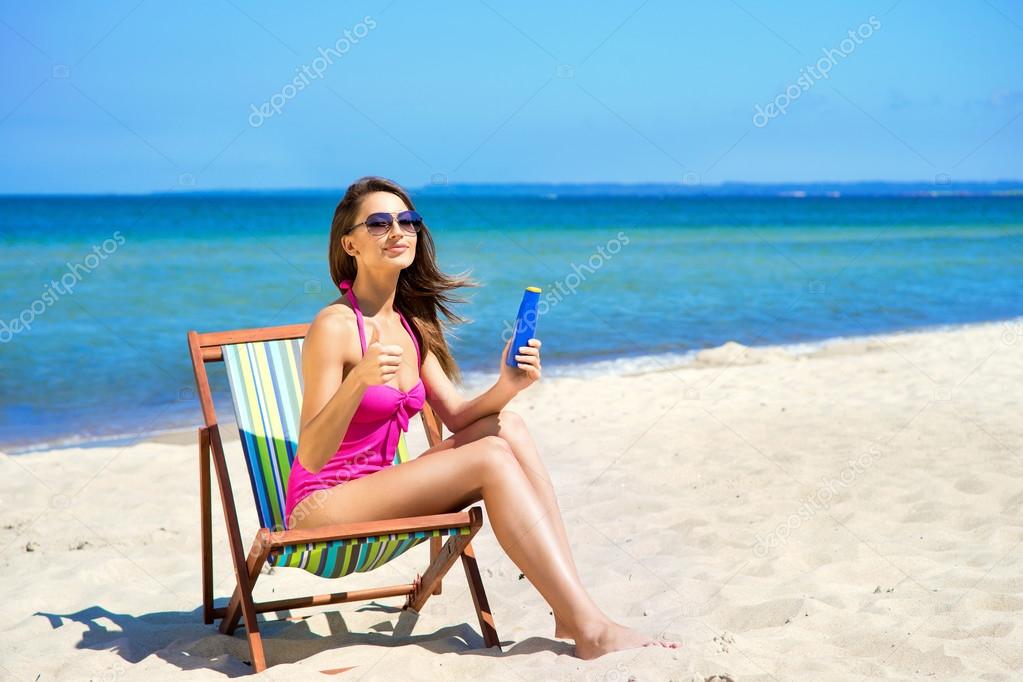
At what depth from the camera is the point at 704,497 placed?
4.99 m

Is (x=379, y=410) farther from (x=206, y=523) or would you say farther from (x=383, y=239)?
(x=206, y=523)

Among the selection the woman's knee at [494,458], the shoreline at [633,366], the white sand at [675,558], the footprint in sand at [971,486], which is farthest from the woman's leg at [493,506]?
the shoreline at [633,366]

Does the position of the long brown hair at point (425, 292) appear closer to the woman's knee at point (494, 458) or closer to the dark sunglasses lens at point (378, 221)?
the dark sunglasses lens at point (378, 221)

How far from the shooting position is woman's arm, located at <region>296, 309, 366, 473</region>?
2990 mm

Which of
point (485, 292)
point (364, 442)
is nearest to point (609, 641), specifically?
point (364, 442)

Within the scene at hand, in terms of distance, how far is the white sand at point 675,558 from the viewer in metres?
3.12

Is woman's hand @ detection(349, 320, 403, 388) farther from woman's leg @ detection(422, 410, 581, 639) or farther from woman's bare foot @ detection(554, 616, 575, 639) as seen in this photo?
woman's bare foot @ detection(554, 616, 575, 639)

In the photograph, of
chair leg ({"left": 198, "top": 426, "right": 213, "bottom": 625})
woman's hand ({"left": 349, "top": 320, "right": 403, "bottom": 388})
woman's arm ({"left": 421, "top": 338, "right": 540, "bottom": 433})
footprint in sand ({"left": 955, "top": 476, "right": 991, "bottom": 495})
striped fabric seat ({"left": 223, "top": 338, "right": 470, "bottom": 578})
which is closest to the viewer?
woman's hand ({"left": 349, "top": 320, "right": 403, "bottom": 388})

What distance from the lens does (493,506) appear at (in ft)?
10.2

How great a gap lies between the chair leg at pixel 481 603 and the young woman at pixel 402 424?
11.0 inches

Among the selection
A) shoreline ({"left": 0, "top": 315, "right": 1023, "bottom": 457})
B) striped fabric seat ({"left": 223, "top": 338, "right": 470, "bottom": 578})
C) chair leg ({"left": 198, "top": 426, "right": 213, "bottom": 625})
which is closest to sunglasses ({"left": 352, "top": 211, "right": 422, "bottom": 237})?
striped fabric seat ({"left": 223, "top": 338, "right": 470, "bottom": 578})

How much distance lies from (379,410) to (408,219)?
0.64m

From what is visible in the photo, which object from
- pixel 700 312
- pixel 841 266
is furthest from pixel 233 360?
pixel 841 266

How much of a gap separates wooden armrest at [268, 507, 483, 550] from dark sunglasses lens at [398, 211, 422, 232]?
0.96 m
